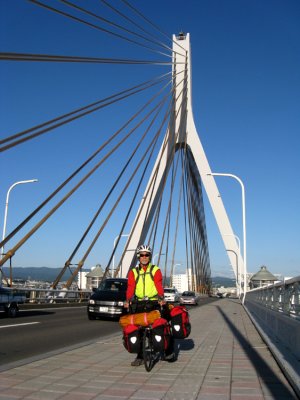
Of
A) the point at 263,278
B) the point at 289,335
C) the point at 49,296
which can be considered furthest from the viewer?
the point at 263,278

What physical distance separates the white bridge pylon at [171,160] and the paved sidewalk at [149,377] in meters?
15.5

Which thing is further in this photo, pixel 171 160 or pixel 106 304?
pixel 171 160

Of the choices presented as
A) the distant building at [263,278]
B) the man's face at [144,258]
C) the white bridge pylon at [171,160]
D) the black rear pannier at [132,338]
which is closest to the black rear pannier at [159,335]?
the black rear pannier at [132,338]

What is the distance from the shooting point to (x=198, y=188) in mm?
38656

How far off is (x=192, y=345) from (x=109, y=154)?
9290 mm

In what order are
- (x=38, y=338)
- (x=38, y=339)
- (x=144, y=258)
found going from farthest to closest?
1. (x=38, y=338)
2. (x=38, y=339)
3. (x=144, y=258)

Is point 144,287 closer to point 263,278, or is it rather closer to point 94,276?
point 94,276

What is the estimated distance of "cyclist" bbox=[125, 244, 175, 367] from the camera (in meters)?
6.75

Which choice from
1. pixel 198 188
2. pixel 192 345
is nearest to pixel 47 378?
pixel 192 345

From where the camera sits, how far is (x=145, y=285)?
6.81 metres

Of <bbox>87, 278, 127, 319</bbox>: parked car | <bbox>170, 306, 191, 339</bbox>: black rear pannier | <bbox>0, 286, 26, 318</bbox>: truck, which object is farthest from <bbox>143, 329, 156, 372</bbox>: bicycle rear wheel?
<bbox>0, 286, 26, 318</bbox>: truck

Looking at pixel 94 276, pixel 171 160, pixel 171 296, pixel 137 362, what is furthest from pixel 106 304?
pixel 94 276

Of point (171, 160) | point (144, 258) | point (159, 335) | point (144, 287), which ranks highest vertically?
point (171, 160)

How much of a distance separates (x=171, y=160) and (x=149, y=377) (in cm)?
2064
